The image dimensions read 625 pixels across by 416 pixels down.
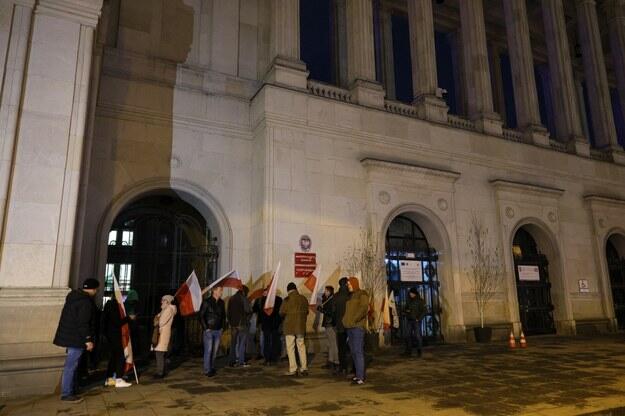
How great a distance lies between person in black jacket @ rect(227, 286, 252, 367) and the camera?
11055 mm

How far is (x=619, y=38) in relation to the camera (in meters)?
25.1

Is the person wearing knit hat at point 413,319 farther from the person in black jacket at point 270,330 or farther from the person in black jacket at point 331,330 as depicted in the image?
the person in black jacket at point 270,330

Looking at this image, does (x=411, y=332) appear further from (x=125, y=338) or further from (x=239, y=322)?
(x=125, y=338)

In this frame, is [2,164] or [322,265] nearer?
[2,164]

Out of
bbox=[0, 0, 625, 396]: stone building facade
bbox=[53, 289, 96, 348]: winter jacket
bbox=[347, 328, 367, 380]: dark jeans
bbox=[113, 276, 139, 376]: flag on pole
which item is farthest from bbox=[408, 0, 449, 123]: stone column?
bbox=[53, 289, 96, 348]: winter jacket

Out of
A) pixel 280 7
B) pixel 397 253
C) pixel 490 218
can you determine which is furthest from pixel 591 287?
pixel 280 7

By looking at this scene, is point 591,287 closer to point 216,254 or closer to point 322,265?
point 322,265

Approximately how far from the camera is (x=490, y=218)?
18.2 m

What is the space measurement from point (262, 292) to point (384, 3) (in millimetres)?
16626

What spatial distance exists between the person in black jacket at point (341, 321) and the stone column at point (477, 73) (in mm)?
11833

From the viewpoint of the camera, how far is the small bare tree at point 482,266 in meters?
17.0

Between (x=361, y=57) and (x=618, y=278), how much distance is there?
16.3 meters

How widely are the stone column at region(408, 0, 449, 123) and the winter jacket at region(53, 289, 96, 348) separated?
13770mm

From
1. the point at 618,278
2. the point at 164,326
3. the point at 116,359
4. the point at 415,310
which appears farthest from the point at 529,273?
the point at 116,359
